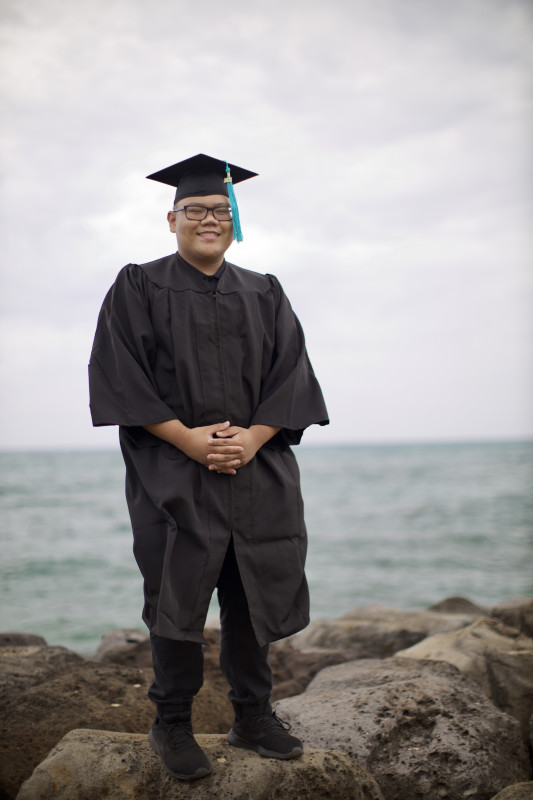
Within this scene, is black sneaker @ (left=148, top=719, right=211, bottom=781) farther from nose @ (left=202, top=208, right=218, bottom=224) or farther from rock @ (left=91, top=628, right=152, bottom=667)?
rock @ (left=91, top=628, right=152, bottom=667)

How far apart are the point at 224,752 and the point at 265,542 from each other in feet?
2.65

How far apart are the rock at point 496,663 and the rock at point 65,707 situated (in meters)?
1.39

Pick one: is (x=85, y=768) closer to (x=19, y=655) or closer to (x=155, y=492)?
(x=155, y=492)

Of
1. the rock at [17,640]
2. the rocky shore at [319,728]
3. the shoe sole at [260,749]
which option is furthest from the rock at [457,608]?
the shoe sole at [260,749]

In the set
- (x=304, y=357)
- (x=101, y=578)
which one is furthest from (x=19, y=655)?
(x=101, y=578)

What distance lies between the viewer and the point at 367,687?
3518mm

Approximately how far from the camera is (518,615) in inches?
225

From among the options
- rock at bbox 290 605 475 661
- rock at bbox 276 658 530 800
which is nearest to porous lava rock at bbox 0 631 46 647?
rock at bbox 290 605 475 661

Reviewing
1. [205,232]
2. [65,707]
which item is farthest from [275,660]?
[205,232]

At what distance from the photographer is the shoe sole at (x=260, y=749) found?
8.54ft

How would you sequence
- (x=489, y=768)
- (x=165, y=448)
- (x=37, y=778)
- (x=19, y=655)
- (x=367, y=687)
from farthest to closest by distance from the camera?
(x=19, y=655)
(x=367, y=687)
(x=489, y=768)
(x=165, y=448)
(x=37, y=778)

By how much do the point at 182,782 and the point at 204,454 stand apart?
115 centimetres

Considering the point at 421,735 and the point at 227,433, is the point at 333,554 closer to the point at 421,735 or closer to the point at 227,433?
the point at 421,735

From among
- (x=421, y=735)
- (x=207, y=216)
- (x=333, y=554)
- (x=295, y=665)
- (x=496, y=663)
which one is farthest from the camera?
(x=333, y=554)
